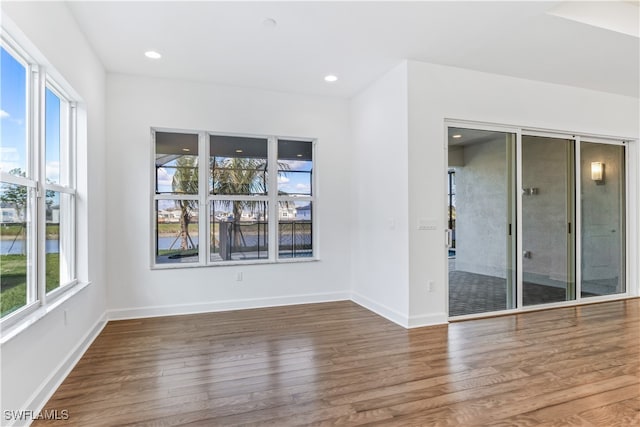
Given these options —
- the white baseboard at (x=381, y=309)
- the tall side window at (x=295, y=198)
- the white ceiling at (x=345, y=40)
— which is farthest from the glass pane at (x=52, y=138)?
the white baseboard at (x=381, y=309)

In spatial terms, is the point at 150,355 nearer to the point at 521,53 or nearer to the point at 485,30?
the point at 485,30

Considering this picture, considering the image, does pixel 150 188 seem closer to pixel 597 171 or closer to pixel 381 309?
pixel 381 309

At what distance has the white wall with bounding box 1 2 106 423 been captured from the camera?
79.8 inches

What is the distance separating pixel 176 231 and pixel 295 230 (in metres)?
1.55

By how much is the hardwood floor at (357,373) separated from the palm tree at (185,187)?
3.47 ft

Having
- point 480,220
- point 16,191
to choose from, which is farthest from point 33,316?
point 480,220

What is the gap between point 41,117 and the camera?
248 cm

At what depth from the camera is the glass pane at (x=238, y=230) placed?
184 inches

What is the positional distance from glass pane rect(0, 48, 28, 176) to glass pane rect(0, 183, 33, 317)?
0.49 feet

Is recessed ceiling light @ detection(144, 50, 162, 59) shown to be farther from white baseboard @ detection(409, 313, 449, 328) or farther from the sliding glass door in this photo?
white baseboard @ detection(409, 313, 449, 328)

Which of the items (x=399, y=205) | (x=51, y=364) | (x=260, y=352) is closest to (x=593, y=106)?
(x=399, y=205)

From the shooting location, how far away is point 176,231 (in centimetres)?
451

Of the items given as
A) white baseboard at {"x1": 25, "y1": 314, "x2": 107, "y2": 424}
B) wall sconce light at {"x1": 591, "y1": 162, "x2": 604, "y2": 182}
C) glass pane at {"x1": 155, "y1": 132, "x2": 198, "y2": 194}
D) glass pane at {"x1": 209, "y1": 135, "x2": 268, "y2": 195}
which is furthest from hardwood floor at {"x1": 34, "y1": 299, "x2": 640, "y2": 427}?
wall sconce light at {"x1": 591, "y1": 162, "x2": 604, "y2": 182}

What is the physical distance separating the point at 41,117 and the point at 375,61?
10.1ft
